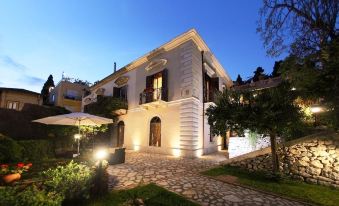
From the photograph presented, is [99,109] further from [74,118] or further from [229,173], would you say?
[229,173]

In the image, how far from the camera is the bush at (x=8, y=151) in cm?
750

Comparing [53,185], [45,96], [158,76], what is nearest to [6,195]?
[53,185]

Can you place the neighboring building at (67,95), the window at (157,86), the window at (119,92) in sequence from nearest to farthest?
the window at (157,86) < the window at (119,92) < the neighboring building at (67,95)

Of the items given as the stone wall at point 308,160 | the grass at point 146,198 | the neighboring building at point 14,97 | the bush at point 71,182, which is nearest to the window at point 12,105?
the neighboring building at point 14,97

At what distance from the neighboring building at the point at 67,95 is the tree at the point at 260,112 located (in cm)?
2834

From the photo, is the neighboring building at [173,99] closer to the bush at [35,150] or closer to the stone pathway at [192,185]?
the stone pathway at [192,185]

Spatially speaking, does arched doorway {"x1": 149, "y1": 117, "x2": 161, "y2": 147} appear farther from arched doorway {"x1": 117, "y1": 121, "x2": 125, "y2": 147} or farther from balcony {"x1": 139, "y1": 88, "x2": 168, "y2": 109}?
arched doorway {"x1": 117, "y1": 121, "x2": 125, "y2": 147}

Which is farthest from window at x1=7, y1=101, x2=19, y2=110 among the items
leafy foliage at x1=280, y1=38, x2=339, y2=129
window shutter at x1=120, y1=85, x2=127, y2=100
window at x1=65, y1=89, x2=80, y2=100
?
leafy foliage at x1=280, y1=38, x2=339, y2=129

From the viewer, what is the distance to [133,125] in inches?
642

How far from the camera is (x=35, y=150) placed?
30.7ft

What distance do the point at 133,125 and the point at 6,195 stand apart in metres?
13.0

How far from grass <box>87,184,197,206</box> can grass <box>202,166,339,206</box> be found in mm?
2795

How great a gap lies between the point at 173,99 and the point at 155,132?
3.12 metres

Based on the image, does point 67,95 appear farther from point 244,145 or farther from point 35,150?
point 244,145
